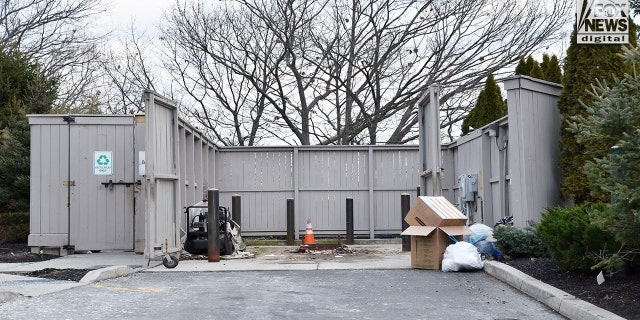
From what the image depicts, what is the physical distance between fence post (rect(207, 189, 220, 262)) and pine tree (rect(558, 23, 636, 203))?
5.61 m

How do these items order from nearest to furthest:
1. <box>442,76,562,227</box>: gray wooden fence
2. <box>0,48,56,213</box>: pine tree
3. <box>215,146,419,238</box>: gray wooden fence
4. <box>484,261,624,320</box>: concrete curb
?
<box>484,261,624,320</box>: concrete curb, <box>442,76,562,227</box>: gray wooden fence, <box>0,48,56,213</box>: pine tree, <box>215,146,419,238</box>: gray wooden fence

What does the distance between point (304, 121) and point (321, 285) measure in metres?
18.2

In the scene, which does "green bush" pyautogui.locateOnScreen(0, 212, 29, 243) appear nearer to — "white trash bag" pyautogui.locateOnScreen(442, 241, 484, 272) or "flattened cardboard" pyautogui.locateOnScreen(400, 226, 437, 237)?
"flattened cardboard" pyautogui.locateOnScreen(400, 226, 437, 237)

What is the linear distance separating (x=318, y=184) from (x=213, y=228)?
7.55 meters

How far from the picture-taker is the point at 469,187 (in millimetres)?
15125

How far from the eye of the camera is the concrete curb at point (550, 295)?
21.0ft

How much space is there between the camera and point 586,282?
8.17 meters

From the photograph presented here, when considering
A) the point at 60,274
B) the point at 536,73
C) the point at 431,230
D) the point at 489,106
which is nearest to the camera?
the point at 60,274

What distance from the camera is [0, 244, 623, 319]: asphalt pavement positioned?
7.31m

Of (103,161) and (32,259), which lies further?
(103,161)

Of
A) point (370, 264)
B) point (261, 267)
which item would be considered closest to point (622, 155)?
point (370, 264)

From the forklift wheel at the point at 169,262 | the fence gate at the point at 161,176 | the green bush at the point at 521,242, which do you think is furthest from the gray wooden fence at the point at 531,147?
the fence gate at the point at 161,176

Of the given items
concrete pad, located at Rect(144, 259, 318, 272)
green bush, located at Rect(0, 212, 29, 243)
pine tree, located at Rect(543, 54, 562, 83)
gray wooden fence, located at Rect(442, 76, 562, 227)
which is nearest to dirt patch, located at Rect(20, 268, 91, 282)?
concrete pad, located at Rect(144, 259, 318, 272)

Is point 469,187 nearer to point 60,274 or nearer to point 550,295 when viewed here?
point 550,295
